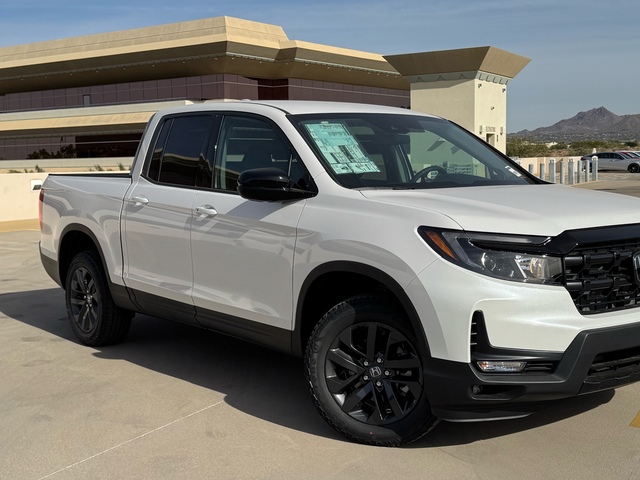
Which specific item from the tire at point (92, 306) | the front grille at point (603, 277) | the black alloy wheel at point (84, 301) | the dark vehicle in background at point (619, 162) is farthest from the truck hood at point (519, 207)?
the dark vehicle in background at point (619, 162)

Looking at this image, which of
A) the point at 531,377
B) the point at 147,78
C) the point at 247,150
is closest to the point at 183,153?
the point at 247,150

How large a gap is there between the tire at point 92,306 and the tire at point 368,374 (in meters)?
2.68

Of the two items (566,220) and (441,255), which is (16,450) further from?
(566,220)

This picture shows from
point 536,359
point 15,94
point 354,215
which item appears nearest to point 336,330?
point 354,215

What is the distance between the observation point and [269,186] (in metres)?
4.96

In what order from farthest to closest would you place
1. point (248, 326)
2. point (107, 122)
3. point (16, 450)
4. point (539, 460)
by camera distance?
point (107, 122), point (248, 326), point (16, 450), point (539, 460)

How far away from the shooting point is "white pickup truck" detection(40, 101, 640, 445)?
4.11m

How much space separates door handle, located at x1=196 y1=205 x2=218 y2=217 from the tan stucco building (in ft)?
141

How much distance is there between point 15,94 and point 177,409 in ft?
201

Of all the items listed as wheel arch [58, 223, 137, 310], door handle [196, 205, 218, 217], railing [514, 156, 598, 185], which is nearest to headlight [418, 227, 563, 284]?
door handle [196, 205, 218, 217]

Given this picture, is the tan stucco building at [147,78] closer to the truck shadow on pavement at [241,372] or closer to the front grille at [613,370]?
the truck shadow on pavement at [241,372]

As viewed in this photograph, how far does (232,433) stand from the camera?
493cm

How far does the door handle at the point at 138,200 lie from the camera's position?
6223 mm

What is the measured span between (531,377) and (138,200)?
339 centimetres
